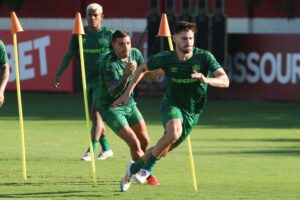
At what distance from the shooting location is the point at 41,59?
33.5 m

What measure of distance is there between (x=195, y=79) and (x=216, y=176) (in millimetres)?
2157

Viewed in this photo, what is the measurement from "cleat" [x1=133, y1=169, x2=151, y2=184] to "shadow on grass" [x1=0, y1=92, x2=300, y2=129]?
1078 cm

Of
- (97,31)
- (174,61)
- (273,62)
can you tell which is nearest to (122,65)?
(174,61)

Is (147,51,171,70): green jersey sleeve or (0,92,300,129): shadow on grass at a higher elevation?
(147,51,171,70): green jersey sleeve

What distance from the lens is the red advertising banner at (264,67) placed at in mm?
30672

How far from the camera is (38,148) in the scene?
1956 cm

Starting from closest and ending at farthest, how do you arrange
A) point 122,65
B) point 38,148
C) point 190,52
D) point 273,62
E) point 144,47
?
point 190,52 < point 122,65 < point 38,148 < point 273,62 < point 144,47

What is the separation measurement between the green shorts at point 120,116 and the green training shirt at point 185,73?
46.8 inches

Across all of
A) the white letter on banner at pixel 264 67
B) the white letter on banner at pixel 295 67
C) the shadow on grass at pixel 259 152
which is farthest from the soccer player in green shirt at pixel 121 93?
the white letter on banner at pixel 264 67

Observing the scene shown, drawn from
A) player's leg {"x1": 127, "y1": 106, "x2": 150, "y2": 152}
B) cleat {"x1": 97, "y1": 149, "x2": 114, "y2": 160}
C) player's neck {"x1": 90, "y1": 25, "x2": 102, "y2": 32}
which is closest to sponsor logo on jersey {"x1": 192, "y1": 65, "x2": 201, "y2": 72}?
player's leg {"x1": 127, "y1": 106, "x2": 150, "y2": 152}

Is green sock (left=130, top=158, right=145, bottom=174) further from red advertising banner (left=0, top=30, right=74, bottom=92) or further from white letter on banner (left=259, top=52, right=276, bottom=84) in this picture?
red advertising banner (left=0, top=30, right=74, bottom=92)

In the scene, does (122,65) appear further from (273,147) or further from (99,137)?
(273,147)

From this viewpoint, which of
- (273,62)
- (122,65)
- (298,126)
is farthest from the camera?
(273,62)

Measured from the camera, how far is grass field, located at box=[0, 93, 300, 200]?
13789mm
